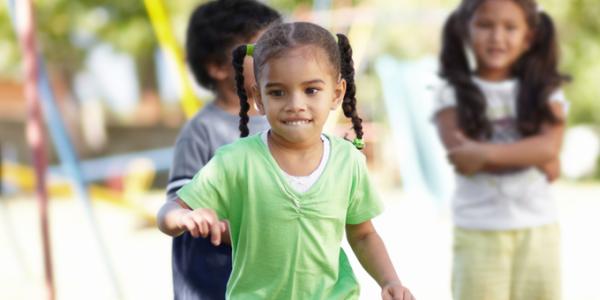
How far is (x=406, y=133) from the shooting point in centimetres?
1145

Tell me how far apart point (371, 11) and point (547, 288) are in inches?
330

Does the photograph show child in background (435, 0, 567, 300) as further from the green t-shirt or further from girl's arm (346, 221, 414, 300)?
the green t-shirt

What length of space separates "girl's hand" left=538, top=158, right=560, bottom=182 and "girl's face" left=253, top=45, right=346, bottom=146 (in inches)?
55.8

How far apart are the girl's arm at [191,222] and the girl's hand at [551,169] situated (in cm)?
163

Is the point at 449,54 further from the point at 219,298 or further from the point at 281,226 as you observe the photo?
the point at 281,226

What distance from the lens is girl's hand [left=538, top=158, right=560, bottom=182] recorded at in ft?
11.3

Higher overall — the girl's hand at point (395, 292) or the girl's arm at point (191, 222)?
the girl's arm at point (191, 222)

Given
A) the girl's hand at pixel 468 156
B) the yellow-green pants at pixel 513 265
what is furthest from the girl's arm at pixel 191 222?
the yellow-green pants at pixel 513 265

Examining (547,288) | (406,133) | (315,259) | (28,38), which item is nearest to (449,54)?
(547,288)

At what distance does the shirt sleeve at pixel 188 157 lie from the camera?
113 inches

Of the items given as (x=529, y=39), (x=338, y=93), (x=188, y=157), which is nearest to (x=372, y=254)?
(x=338, y=93)

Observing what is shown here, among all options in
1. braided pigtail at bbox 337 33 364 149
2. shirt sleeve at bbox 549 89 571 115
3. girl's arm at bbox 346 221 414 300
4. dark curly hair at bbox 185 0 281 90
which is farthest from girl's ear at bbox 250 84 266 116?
shirt sleeve at bbox 549 89 571 115

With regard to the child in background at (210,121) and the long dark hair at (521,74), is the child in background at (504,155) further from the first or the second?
the child in background at (210,121)

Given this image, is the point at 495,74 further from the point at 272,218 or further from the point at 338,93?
the point at 272,218
